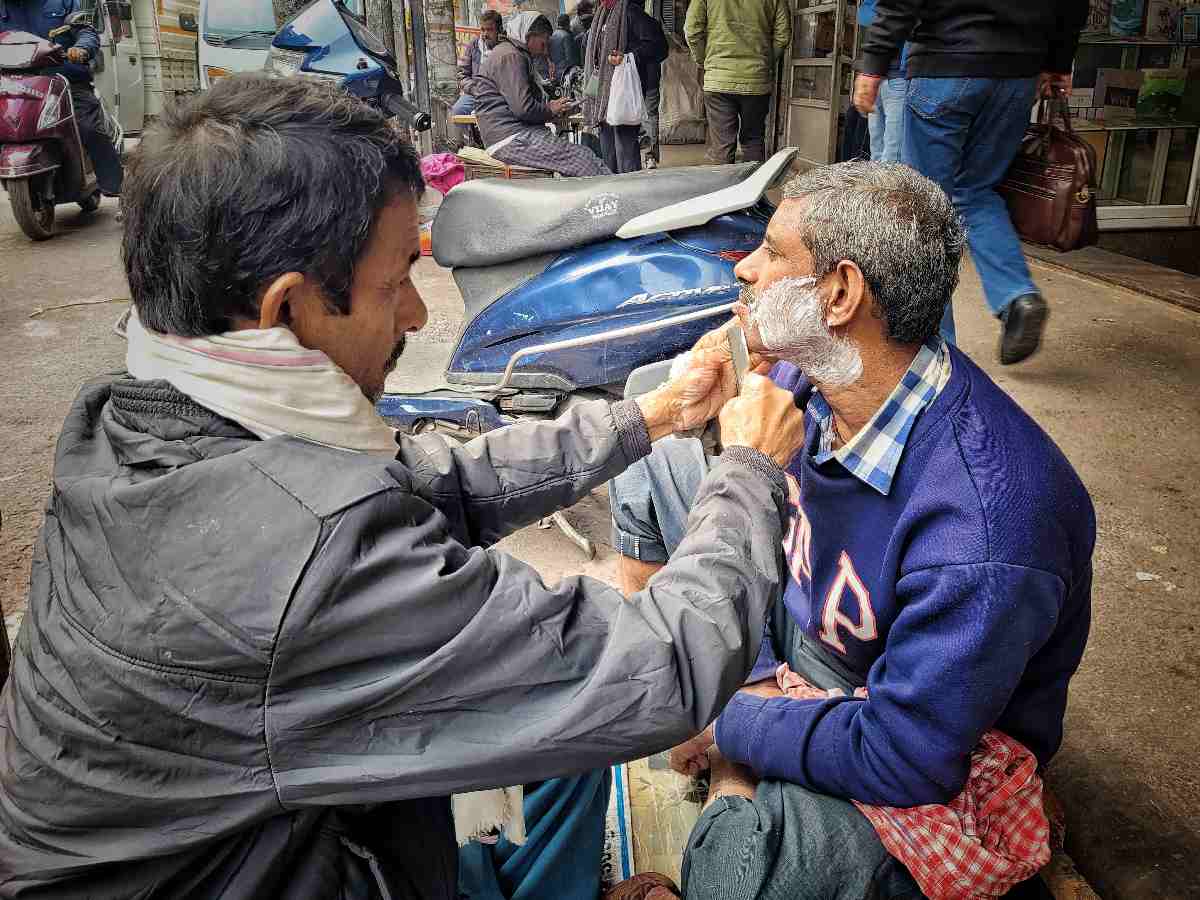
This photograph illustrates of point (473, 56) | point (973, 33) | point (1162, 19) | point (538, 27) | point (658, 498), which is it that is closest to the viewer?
point (658, 498)

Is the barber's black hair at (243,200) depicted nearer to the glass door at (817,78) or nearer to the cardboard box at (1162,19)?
the cardboard box at (1162,19)

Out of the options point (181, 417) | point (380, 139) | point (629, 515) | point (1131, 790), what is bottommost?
point (1131, 790)

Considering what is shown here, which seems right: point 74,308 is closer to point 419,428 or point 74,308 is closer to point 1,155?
point 1,155

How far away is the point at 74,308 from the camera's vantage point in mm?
6117

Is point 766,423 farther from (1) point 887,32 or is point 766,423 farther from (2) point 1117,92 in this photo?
(2) point 1117,92

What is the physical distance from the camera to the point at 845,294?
1.73 metres

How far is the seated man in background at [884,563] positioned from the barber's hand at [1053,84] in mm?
2698

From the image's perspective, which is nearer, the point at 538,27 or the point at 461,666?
the point at 461,666

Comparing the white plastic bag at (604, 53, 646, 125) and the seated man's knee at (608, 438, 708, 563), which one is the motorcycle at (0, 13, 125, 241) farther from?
the seated man's knee at (608, 438, 708, 563)

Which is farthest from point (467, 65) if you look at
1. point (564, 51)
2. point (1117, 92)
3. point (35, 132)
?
point (1117, 92)

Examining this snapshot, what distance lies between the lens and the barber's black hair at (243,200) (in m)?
1.13

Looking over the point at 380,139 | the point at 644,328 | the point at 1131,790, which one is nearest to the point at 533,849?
the point at 380,139

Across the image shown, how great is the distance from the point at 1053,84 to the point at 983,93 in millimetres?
440

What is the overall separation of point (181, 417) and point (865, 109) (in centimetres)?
346
